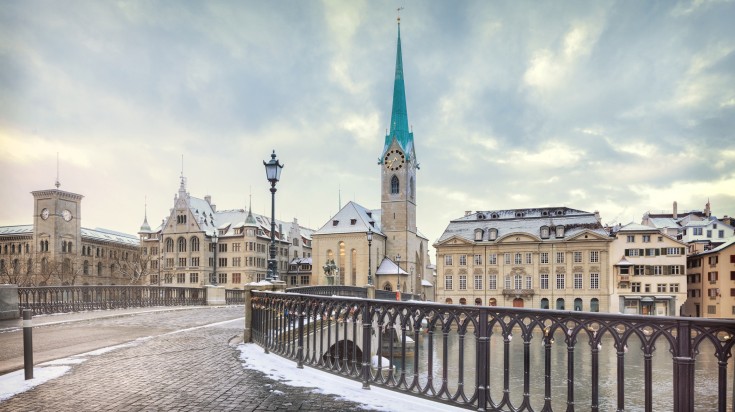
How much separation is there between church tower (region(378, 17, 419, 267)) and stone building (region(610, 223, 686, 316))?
2878cm

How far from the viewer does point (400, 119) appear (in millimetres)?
79375

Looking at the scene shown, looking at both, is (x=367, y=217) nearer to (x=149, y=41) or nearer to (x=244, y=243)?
(x=244, y=243)

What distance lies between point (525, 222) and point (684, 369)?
6617cm

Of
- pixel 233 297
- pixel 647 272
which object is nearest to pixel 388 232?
pixel 647 272

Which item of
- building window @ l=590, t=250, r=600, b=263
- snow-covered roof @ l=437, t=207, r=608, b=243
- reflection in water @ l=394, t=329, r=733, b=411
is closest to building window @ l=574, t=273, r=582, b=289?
building window @ l=590, t=250, r=600, b=263

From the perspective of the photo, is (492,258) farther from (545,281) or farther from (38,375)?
(38,375)

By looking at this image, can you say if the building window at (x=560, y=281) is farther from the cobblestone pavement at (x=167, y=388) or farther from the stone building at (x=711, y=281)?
the cobblestone pavement at (x=167, y=388)

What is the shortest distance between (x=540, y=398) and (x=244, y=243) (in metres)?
61.4

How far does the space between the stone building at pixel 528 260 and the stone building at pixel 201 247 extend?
98.2 feet

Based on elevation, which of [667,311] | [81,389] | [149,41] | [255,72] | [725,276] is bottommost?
[667,311]

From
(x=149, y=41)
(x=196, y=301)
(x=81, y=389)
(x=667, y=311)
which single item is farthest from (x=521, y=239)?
(x=81, y=389)

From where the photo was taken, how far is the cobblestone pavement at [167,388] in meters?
6.04

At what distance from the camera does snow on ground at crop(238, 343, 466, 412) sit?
607cm

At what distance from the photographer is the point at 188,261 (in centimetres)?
7700
